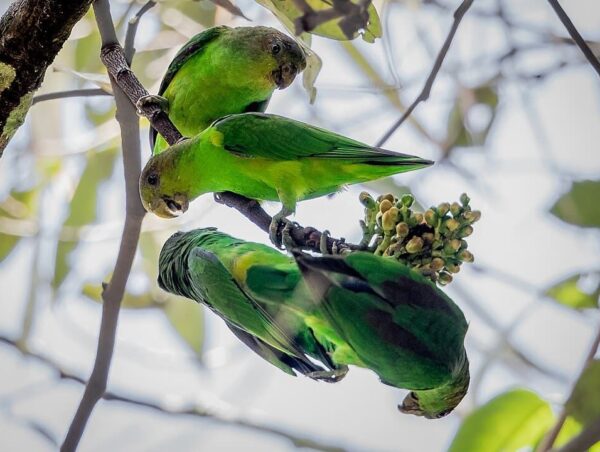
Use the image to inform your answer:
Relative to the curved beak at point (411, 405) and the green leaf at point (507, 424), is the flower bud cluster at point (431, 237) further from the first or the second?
the green leaf at point (507, 424)

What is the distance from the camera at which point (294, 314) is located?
2146 mm

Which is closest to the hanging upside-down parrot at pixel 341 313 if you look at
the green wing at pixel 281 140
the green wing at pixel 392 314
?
the green wing at pixel 392 314

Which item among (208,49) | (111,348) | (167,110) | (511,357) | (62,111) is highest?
(208,49)

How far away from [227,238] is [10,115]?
0.77 metres

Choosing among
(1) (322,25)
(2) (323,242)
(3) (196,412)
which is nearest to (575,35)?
(1) (322,25)

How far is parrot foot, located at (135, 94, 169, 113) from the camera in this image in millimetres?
2873

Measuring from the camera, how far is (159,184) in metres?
3.09

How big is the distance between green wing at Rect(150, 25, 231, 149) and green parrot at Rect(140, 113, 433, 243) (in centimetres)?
63

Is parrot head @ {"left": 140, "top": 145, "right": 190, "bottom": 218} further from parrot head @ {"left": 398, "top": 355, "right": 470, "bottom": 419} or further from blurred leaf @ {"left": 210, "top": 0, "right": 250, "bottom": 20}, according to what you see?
parrot head @ {"left": 398, "top": 355, "right": 470, "bottom": 419}

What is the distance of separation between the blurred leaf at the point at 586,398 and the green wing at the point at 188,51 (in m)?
2.20

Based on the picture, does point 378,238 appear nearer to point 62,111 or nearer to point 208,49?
point 208,49

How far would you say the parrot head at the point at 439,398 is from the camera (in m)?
1.89

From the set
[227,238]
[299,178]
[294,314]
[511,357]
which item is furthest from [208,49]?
[511,357]

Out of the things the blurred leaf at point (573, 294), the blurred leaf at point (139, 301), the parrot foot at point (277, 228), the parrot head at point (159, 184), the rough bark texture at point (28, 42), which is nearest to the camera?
the rough bark texture at point (28, 42)
